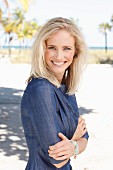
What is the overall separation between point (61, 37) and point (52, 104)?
402 millimetres

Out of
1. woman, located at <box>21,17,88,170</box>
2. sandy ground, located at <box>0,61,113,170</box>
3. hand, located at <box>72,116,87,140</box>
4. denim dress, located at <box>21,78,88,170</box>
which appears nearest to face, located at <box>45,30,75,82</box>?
woman, located at <box>21,17,88,170</box>

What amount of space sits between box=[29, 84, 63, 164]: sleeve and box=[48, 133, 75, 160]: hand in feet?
0.08

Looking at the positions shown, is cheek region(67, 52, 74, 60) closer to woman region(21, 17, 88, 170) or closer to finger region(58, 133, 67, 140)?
woman region(21, 17, 88, 170)

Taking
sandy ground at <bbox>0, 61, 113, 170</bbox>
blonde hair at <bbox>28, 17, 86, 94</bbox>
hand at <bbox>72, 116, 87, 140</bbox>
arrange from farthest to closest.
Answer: sandy ground at <bbox>0, 61, 113, 170</bbox>, hand at <bbox>72, 116, 87, 140</bbox>, blonde hair at <bbox>28, 17, 86, 94</bbox>

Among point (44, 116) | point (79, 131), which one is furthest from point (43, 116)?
point (79, 131)

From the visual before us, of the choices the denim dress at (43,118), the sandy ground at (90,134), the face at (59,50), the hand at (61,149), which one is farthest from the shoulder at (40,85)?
the sandy ground at (90,134)

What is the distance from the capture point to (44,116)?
1860 mm

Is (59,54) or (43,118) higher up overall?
(59,54)

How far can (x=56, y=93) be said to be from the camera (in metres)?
1.97

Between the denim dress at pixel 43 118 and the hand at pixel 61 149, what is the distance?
22 millimetres

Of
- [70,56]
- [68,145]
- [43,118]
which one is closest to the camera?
[43,118]

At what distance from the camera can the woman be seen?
1873mm

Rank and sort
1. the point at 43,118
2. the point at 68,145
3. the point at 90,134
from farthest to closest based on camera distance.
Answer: the point at 90,134, the point at 68,145, the point at 43,118

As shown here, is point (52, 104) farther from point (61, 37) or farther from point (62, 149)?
point (61, 37)
